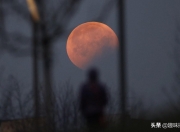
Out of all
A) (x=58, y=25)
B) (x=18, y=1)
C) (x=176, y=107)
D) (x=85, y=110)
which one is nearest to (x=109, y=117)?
(x=85, y=110)

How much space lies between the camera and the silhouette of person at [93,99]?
552cm

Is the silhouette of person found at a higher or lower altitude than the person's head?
lower

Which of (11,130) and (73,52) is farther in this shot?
(11,130)

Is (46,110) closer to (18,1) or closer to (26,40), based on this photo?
(26,40)

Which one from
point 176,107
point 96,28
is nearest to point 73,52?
point 96,28

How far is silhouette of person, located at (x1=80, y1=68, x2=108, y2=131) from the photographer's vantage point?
5.52 metres

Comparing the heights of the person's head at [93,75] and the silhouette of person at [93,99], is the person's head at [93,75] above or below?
above

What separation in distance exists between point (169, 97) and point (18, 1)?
1631mm

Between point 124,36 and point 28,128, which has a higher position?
point 124,36

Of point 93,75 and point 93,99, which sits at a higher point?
point 93,75

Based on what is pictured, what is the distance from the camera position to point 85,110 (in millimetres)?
5625

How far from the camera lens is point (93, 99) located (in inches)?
219

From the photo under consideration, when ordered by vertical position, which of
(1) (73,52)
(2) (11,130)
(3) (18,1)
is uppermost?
(3) (18,1)

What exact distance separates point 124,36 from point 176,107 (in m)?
0.77
